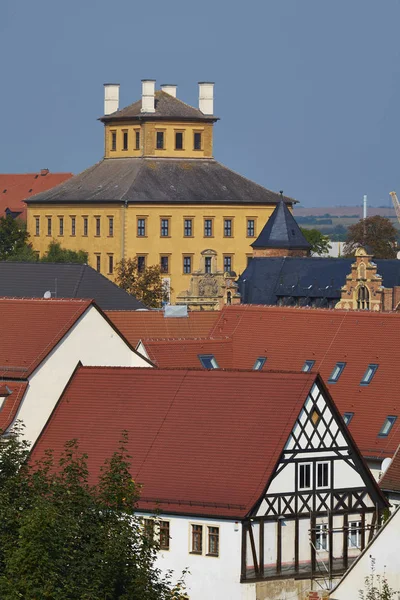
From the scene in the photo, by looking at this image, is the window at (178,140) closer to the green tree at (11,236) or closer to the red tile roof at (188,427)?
the green tree at (11,236)

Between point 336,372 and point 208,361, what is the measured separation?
510 centimetres

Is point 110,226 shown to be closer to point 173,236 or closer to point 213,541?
point 173,236

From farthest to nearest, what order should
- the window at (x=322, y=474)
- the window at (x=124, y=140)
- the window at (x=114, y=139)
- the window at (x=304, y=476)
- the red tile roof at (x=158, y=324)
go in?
1. the window at (x=114, y=139)
2. the window at (x=124, y=140)
3. the red tile roof at (x=158, y=324)
4. the window at (x=322, y=474)
5. the window at (x=304, y=476)

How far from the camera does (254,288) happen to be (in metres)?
127

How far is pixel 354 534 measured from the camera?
53875 mm

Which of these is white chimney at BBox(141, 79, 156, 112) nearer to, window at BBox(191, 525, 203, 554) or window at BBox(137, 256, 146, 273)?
window at BBox(137, 256, 146, 273)

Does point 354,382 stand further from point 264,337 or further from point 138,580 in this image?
point 138,580

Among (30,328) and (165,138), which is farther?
(165,138)

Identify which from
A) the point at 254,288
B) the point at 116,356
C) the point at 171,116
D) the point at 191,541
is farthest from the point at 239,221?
the point at 191,541

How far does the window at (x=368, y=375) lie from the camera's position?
67188 millimetres

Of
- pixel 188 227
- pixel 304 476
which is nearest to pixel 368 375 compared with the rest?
pixel 304 476

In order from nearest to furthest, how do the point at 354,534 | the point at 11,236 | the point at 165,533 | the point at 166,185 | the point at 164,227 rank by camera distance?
1. the point at 165,533
2. the point at 354,534
3. the point at 166,185
4. the point at 164,227
5. the point at 11,236

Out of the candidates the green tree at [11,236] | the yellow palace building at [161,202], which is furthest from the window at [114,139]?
the green tree at [11,236]

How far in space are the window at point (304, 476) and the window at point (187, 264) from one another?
104m
